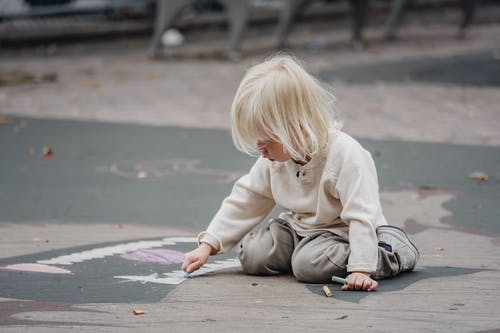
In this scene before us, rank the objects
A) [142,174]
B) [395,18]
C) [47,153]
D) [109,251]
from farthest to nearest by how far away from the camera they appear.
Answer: [395,18], [47,153], [142,174], [109,251]

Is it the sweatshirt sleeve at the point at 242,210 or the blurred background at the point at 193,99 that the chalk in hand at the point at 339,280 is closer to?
the sweatshirt sleeve at the point at 242,210

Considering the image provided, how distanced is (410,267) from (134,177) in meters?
2.72

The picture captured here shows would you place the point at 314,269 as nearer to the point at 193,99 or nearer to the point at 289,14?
the point at 193,99

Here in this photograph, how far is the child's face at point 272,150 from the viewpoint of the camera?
3363 mm

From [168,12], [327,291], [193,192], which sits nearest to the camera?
[327,291]

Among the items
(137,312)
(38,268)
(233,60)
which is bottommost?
(233,60)

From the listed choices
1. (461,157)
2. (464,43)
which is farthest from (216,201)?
(464,43)

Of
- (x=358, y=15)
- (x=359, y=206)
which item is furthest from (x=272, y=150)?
(x=358, y=15)

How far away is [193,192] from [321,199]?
2.07 meters

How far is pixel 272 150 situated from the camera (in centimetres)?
338

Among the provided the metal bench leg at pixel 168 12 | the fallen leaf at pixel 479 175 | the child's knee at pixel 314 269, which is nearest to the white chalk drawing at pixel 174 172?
the fallen leaf at pixel 479 175

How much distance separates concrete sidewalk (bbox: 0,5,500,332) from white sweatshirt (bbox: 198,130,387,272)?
17cm

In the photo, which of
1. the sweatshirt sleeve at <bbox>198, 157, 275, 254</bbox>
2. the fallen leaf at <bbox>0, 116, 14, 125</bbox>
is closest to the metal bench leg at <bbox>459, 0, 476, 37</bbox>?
the fallen leaf at <bbox>0, 116, 14, 125</bbox>

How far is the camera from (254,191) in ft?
12.1
